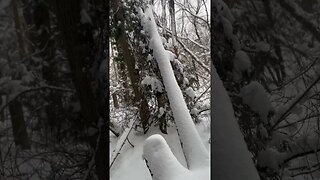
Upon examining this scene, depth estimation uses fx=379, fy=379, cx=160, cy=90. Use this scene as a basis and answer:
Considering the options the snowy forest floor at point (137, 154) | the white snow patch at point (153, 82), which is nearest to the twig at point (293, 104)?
the white snow patch at point (153, 82)

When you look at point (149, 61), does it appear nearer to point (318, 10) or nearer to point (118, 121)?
point (118, 121)

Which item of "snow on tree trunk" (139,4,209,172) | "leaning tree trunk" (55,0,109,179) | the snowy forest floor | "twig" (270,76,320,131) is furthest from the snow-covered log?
the snowy forest floor

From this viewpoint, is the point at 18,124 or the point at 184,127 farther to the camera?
the point at 184,127

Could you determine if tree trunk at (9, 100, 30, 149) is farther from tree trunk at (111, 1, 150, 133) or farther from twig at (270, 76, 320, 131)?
tree trunk at (111, 1, 150, 133)

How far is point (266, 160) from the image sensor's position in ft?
3.27

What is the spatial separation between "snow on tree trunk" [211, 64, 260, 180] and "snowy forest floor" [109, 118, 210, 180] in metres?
4.03

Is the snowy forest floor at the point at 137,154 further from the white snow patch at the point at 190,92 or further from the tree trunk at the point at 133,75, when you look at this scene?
the white snow patch at the point at 190,92

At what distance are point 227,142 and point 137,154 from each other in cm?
472

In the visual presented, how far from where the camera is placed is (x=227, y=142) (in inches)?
40.5

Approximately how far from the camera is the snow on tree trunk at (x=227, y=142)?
1.02 metres

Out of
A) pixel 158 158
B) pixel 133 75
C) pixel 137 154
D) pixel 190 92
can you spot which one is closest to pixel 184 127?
pixel 158 158

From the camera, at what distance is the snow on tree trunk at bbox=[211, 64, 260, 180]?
1.02 meters

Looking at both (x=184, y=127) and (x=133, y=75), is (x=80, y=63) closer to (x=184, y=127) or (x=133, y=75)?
(x=184, y=127)

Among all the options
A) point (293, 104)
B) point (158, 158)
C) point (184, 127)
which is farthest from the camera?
point (184, 127)
